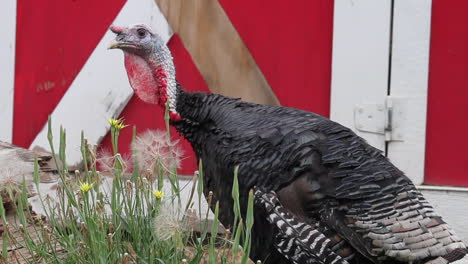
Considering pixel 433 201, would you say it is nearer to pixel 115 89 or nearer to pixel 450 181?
pixel 450 181

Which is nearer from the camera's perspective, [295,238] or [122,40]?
[295,238]

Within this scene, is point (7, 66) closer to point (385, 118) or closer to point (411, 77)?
point (385, 118)

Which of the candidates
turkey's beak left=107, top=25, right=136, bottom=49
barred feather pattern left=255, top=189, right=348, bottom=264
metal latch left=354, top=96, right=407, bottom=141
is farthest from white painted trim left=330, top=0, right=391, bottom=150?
barred feather pattern left=255, top=189, right=348, bottom=264

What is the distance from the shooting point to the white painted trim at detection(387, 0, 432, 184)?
450cm

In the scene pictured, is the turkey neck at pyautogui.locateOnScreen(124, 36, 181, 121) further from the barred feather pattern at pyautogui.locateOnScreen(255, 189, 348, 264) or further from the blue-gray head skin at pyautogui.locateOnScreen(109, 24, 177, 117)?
the barred feather pattern at pyautogui.locateOnScreen(255, 189, 348, 264)

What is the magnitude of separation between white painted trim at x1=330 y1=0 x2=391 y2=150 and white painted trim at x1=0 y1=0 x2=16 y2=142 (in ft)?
7.28

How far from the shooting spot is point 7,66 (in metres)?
5.12

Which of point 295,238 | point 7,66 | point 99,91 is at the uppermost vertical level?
point 7,66

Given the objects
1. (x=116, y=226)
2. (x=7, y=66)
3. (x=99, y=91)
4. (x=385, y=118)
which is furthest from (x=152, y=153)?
(x=7, y=66)

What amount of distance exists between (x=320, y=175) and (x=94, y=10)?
2.41m

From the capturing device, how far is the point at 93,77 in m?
4.99

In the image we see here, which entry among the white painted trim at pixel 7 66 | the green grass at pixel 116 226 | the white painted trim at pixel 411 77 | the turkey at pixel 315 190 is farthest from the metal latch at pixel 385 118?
the white painted trim at pixel 7 66

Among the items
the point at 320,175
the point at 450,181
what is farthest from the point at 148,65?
the point at 450,181

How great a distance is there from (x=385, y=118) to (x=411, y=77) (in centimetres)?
30
